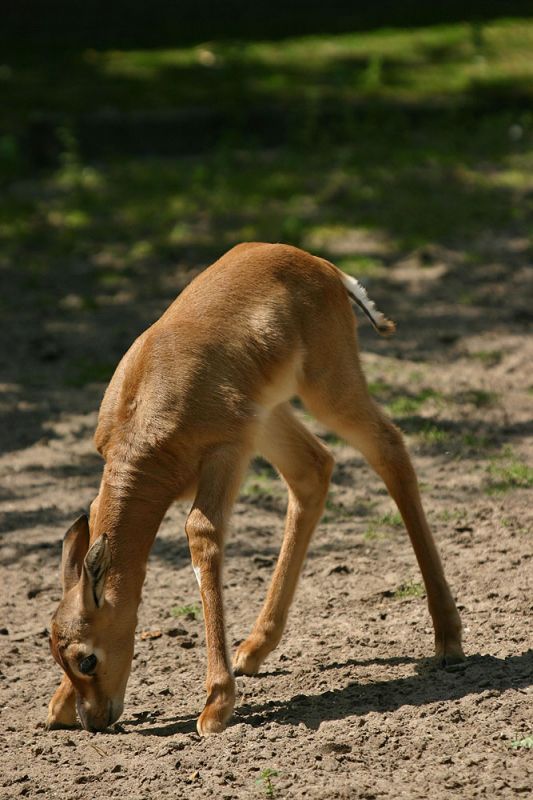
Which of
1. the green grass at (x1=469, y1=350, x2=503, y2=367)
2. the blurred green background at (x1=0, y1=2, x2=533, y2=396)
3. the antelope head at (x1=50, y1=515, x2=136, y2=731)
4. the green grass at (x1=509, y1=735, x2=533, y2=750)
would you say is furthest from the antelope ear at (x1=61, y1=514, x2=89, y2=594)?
the green grass at (x1=469, y1=350, x2=503, y2=367)

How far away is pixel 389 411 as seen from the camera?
8.44 meters

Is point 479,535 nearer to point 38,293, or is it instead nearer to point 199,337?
point 199,337

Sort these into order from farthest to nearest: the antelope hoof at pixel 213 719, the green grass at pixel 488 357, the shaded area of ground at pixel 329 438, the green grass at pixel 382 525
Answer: the green grass at pixel 488 357, the green grass at pixel 382 525, the antelope hoof at pixel 213 719, the shaded area of ground at pixel 329 438

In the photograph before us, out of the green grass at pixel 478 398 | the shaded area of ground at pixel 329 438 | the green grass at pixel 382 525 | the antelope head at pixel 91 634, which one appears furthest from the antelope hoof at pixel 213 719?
the green grass at pixel 478 398

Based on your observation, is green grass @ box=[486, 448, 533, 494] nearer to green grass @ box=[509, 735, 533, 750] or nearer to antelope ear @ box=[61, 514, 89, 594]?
green grass @ box=[509, 735, 533, 750]

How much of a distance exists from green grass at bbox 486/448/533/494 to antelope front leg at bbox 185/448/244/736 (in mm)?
2349

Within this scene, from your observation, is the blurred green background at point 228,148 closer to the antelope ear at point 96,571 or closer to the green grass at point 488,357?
the green grass at point 488,357

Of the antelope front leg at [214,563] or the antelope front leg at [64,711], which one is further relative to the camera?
the antelope front leg at [64,711]

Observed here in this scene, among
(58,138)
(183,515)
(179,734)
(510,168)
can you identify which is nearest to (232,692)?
(179,734)

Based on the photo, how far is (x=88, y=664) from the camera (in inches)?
204

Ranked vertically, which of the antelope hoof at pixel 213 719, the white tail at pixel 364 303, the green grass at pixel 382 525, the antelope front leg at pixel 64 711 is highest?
the white tail at pixel 364 303

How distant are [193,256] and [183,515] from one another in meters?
4.31

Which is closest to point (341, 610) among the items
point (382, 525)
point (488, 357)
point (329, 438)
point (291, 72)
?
point (382, 525)

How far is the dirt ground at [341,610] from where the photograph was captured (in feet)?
15.9
